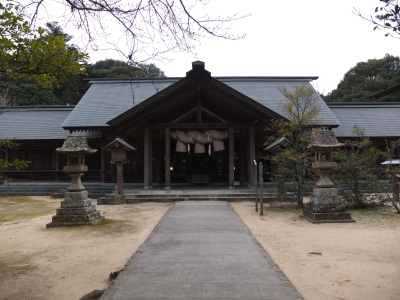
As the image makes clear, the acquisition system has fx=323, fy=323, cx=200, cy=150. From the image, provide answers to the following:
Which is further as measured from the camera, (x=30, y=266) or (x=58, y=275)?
(x=30, y=266)

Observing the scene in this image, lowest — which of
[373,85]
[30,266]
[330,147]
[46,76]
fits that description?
[30,266]

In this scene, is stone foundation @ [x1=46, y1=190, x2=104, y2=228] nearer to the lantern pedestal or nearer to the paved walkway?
the paved walkway

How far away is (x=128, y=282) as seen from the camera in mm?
4434

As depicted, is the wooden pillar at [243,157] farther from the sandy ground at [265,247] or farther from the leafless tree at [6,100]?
the leafless tree at [6,100]

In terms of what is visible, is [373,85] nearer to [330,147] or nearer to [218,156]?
[218,156]

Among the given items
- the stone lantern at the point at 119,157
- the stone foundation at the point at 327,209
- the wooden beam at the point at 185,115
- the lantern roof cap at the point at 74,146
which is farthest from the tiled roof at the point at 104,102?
the stone foundation at the point at 327,209

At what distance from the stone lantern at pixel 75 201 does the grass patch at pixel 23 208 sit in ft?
7.58

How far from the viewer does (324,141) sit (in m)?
10.0

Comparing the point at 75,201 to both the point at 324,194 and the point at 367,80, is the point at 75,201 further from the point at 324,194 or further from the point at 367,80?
the point at 367,80

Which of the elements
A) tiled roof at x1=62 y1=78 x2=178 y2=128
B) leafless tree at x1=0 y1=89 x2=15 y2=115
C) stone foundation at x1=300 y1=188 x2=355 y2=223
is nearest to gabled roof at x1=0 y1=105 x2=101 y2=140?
tiled roof at x1=62 y1=78 x2=178 y2=128

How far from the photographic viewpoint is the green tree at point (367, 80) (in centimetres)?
3431

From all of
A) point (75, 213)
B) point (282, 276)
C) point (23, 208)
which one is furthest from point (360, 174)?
point (23, 208)

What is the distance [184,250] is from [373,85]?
117ft

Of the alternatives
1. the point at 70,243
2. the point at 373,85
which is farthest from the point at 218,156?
the point at 373,85
